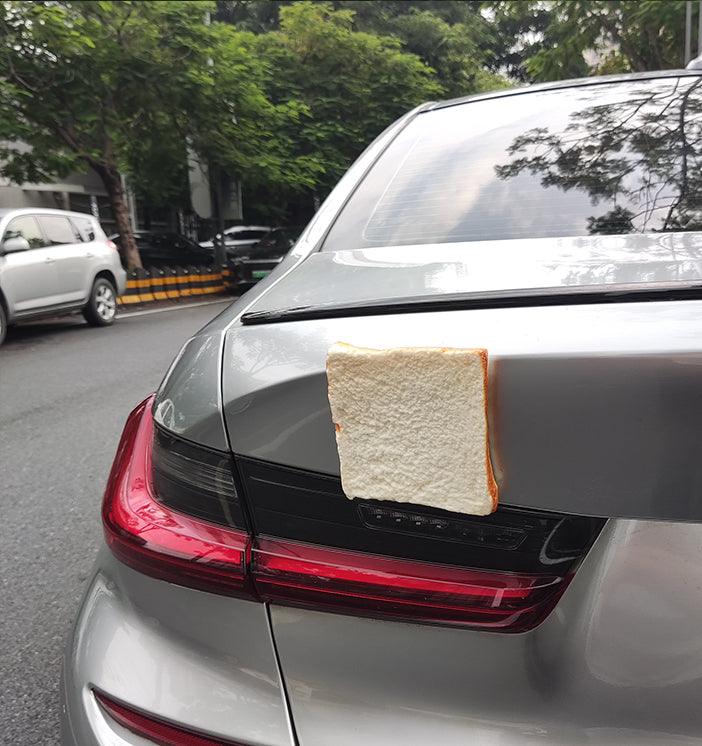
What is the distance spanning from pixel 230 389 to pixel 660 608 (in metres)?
0.60

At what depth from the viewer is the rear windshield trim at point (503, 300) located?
901 mm

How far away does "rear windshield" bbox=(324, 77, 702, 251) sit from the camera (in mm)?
1525

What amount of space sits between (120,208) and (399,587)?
52.1 feet

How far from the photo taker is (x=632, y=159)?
65.1 inches

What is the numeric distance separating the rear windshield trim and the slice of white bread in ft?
0.43

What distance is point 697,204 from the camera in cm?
145

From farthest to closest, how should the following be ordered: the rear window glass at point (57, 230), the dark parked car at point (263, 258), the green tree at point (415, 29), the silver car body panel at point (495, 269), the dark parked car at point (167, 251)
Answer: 1. the green tree at point (415, 29)
2. the dark parked car at point (167, 251)
3. the dark parked car at point (263, 258)
4. the rear window glass at point (57, 230)
5. the silver car body panel at point (495, 269)

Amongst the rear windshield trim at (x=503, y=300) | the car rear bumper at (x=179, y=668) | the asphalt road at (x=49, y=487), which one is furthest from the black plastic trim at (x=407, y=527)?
the asphalt road at (x=49, y=487)

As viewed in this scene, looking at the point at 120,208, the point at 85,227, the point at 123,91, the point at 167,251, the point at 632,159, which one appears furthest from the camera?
the point at 167,251

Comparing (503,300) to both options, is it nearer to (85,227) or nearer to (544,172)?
(544,172)

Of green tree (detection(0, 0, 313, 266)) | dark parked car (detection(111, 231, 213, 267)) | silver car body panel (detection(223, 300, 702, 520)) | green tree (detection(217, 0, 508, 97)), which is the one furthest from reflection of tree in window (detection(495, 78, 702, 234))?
green tree (detection(217, 0, 508, 97))

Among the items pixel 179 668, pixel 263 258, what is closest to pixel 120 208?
pixel 263 258

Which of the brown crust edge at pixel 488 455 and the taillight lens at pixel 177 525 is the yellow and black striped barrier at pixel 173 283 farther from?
the brown crust edge at pixel 488 455

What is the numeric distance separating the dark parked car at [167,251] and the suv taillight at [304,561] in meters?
18.4
